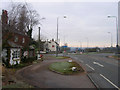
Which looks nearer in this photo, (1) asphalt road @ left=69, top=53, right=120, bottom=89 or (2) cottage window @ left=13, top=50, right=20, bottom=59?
(1) asphalt road @ left=69, top=53, right=120, bottom=89

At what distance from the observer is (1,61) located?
14484 mm

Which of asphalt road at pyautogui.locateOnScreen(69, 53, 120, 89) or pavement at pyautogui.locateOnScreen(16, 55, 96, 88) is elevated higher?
pavement at pyautogui.locateOnScreen(16, 55, 96, 88)

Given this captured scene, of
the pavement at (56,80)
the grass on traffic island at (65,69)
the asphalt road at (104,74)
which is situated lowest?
the asphalt road at (104,74)

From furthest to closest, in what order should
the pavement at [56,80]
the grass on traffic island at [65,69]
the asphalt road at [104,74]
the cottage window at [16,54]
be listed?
the cottage window at [16,54] → the grass on traffic island at [65,69] → the asphalt road at [104,74] → the pavement at [56,80]

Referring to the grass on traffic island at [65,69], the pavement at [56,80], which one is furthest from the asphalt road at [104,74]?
the grass on traffic island at [65,69]

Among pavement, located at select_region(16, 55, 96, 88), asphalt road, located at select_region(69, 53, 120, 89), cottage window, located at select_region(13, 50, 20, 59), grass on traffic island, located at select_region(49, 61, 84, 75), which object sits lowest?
asphalt road, located at select_region(69, 53, 120, 89)

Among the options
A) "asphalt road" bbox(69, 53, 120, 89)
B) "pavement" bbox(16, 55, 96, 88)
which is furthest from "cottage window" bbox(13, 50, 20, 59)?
"asphalt road" bbox(69, 53, 120, 89)

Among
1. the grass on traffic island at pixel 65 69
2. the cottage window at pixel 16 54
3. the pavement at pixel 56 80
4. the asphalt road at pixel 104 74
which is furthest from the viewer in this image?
the cottage window at pixel 16 54

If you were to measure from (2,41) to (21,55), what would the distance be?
911 centimetres

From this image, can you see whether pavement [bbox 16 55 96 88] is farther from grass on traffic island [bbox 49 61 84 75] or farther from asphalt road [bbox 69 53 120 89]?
grass on traffic island [bbox 49 61 84 75]

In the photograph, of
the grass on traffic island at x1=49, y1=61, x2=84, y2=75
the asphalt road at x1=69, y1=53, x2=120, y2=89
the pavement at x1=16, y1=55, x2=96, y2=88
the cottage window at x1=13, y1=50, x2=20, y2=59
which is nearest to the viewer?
the pavement at x1=16, y1=55, x2=96, y2=88

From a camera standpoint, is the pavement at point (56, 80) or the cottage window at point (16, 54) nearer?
the pavement at point (56, 80)

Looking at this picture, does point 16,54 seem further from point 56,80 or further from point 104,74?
point 104,74

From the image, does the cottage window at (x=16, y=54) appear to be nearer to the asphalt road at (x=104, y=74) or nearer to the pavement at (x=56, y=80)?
the pavement at (x=56, y=80)
